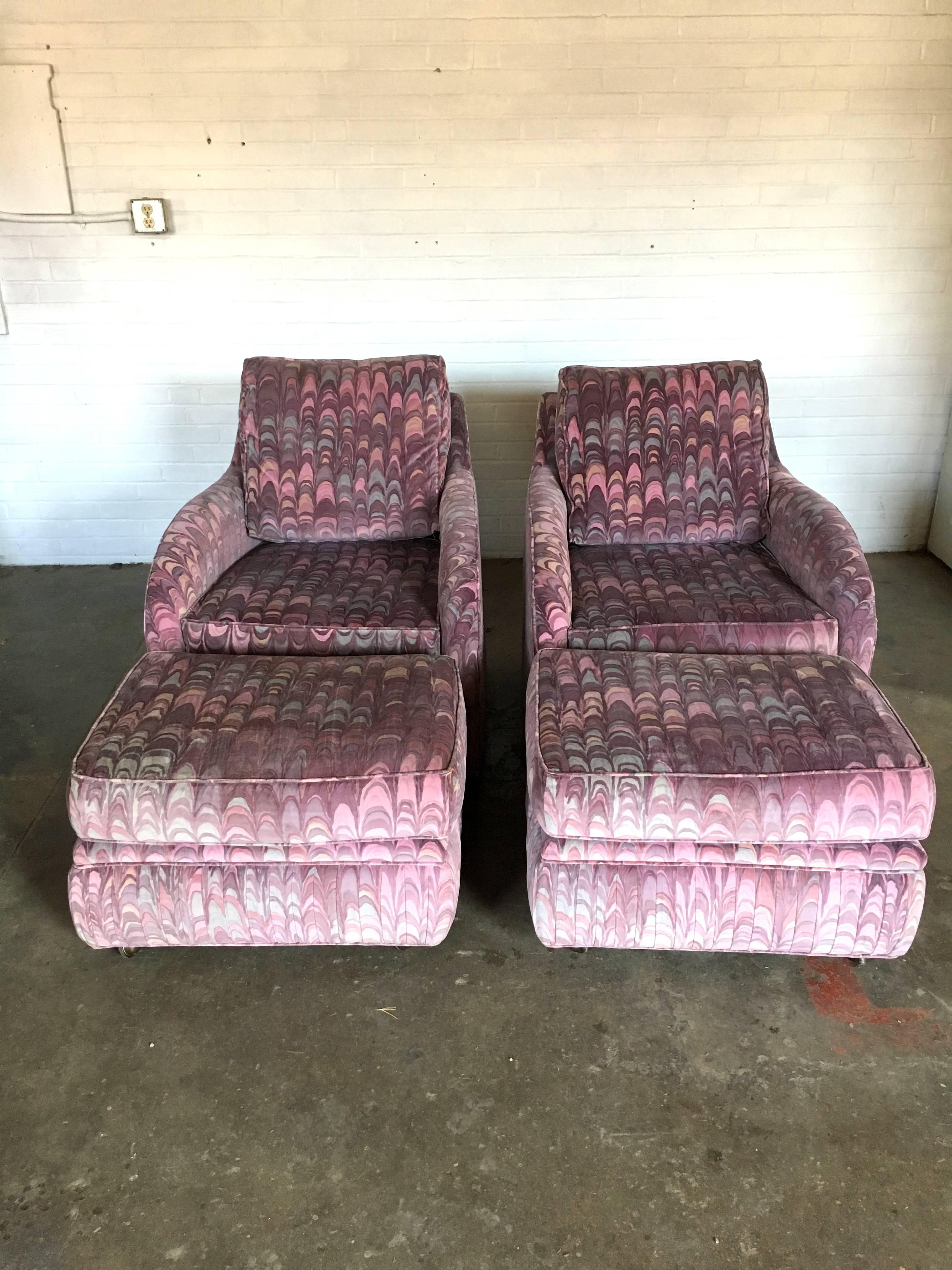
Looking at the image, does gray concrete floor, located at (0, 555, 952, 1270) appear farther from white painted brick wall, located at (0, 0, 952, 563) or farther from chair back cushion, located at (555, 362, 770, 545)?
white painted brick wall, located at (0, 0, 952, 563)

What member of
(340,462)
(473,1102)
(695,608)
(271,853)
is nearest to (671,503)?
(695,608)

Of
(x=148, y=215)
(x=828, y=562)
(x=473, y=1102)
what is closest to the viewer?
(x=473, y=1102)

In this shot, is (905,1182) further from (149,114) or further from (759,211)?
(149,114)

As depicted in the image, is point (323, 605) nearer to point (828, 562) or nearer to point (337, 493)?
point (337, 493)

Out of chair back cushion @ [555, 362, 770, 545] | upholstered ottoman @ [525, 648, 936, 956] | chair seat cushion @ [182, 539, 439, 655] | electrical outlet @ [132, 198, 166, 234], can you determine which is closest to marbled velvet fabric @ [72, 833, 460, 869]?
upholstered ottoman @ [525, 648, 936, 956]

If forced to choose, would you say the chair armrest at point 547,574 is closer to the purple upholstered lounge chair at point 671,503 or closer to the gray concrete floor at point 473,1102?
the purple upholstered lounge chair at point 671,503

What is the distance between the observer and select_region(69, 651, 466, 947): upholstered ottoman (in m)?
1.64

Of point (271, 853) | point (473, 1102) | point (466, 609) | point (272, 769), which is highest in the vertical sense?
point (466, 609)

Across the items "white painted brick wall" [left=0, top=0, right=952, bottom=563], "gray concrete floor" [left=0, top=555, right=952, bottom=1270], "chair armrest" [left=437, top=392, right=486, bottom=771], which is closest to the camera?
"gray concrete floor" [left=0, top=555, right=952, bottom=1270]

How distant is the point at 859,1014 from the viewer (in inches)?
66.9

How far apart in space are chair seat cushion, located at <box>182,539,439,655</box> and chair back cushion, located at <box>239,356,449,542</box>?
0.08 metres

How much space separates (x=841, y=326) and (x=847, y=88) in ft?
2.56

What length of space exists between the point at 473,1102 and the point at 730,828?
2.07 feet

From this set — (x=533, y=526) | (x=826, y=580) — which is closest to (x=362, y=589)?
(x=533, y=526)
